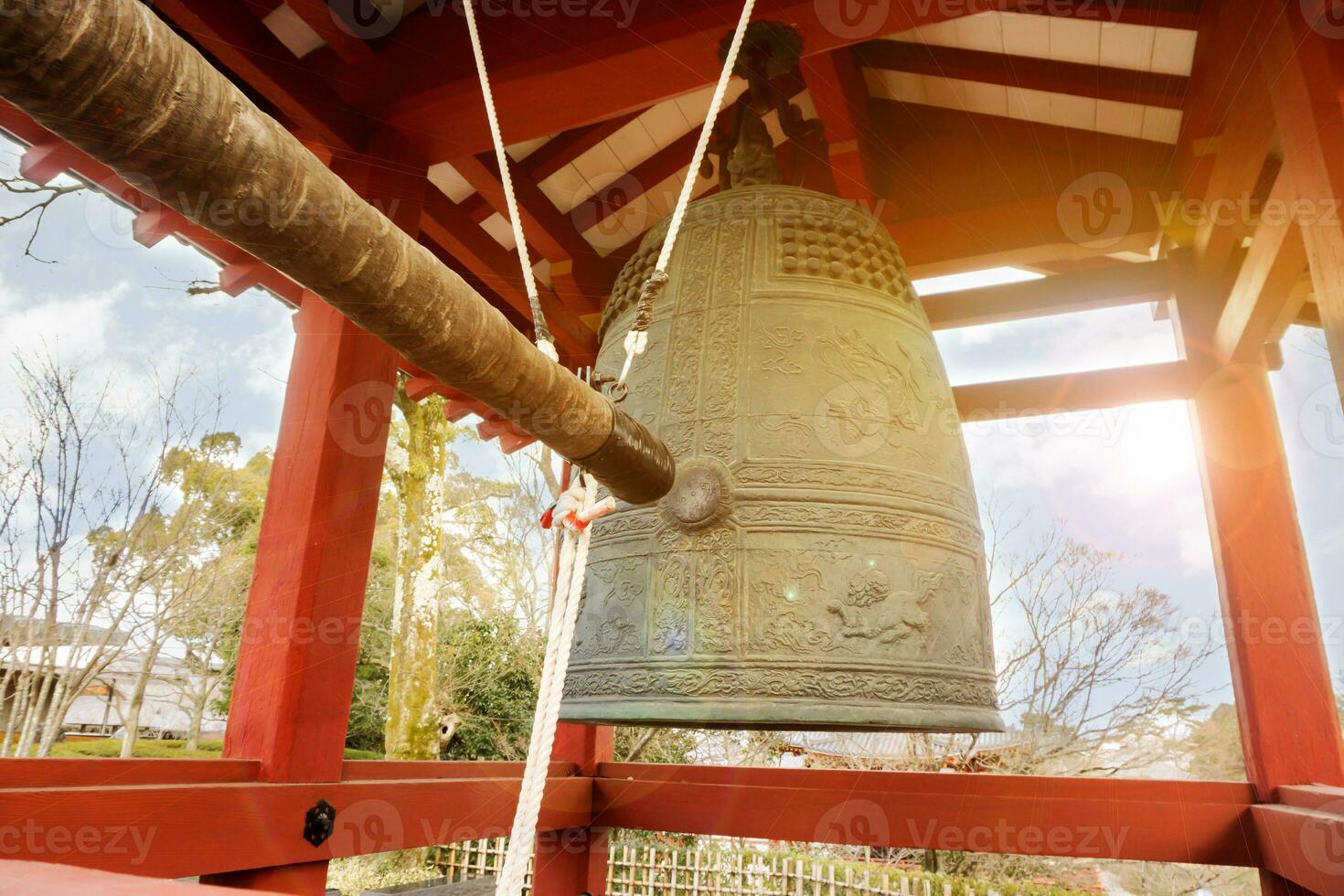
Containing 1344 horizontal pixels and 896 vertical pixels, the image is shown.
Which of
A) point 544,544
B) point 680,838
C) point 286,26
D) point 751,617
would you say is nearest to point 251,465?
point 544,544

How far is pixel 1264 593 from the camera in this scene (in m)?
3.03

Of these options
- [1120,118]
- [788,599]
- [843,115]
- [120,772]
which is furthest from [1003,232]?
[120,772]

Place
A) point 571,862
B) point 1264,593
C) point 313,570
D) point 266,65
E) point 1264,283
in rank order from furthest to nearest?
1. point 571,862
2. point 1264,593
3. point 1264,283
4. point 266,65
5. point 313,570

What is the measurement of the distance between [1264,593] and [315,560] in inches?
133

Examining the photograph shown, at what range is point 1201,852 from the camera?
288 centimetres

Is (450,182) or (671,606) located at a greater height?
(450,182)

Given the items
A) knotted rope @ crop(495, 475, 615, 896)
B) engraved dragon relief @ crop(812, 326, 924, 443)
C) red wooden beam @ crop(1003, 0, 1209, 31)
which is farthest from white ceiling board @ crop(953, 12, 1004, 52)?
knotted rope @ crop(495, 475, 615, 896)

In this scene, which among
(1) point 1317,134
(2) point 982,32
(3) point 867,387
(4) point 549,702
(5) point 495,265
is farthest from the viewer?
(5) point 495,265

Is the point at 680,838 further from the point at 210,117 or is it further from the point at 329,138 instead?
the point at 210,117

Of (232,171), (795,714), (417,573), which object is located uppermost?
(417,573)

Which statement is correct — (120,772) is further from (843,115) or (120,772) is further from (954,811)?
(843,115)

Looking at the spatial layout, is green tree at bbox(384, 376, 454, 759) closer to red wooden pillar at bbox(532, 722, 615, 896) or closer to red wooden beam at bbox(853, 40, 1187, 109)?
red wooden pillar at bbox(532, 722, 615, 896)

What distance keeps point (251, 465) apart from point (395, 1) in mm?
8252

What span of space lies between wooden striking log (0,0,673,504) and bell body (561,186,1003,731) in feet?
2.47
